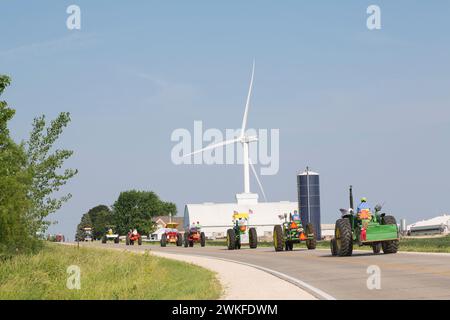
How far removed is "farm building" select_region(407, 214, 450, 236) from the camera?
124 m

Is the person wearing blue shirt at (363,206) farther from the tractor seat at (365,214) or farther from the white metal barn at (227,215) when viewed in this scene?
the white metal barn at (227,215)

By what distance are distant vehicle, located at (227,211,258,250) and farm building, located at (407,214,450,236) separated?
81119 mm

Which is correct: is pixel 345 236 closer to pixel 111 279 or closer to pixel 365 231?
pixel 365 231

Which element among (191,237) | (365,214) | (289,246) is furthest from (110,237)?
(365,214)

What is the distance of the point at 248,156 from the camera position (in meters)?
96.8

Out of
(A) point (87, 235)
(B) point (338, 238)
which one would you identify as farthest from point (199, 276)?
(A) point (87, 235)

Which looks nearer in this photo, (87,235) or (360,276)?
(360,276)

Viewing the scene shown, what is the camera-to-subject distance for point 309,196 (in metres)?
103

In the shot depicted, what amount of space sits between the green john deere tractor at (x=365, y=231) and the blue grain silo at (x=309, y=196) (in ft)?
242

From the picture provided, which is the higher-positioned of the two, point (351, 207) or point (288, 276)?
point (351, 207)
